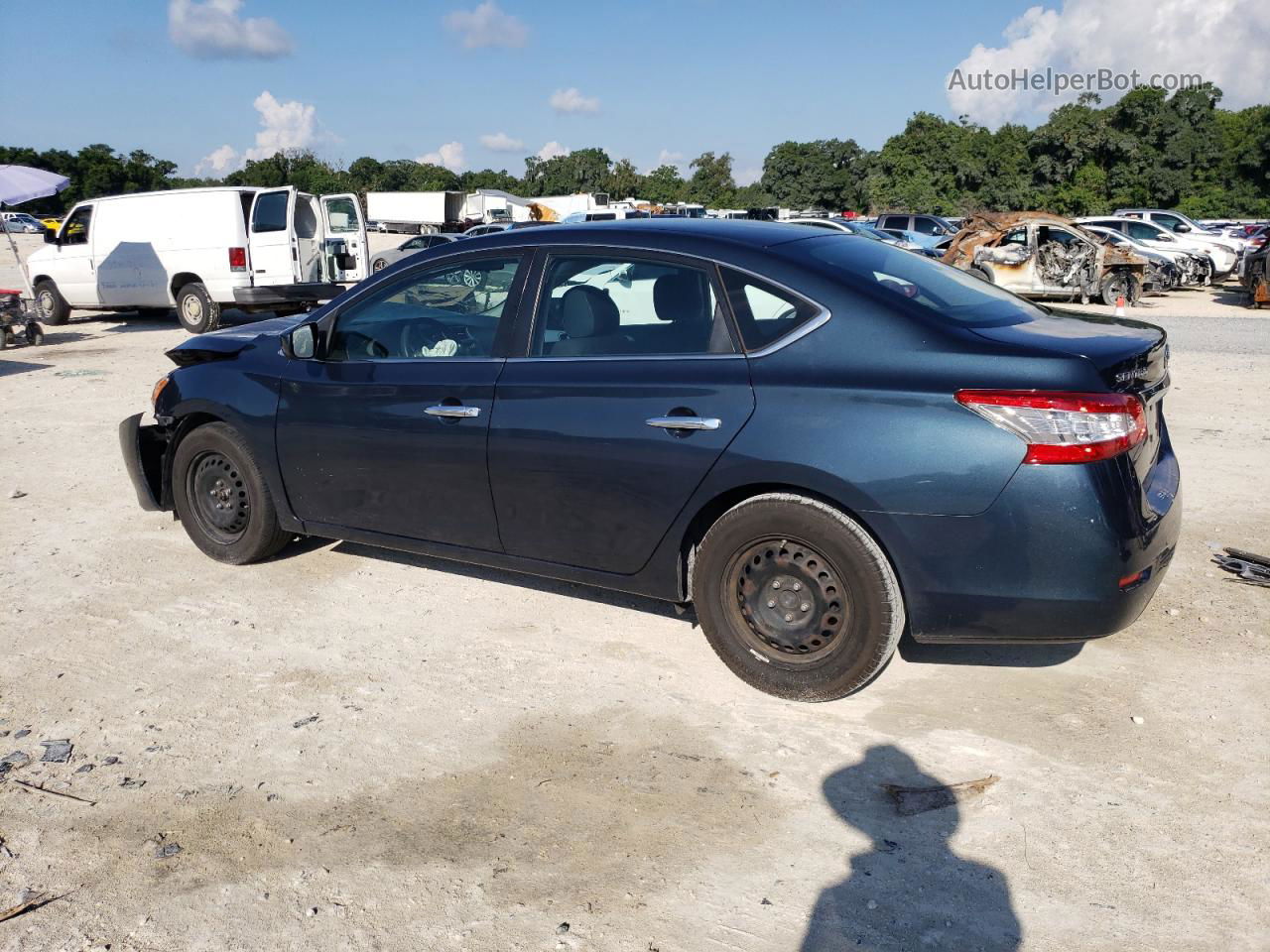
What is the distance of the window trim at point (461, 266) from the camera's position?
4.48m

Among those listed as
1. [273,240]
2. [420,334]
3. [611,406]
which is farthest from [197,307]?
[611,406]

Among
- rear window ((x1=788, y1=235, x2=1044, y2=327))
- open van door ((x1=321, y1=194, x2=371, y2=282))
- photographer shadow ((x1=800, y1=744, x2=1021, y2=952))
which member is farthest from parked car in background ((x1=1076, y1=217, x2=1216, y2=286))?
photographer shadow ((x1=800, y1=744, x2=1021, y2=952))

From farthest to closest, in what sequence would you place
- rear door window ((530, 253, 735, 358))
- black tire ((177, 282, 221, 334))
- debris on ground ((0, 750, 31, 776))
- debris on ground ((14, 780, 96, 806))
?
black tire ((177, 282, 221, 334)) → rear door window ((530, 253, 735, 358)) → debris on ground ((0, 750, 31, 776)) → debris on ground ((14, 780, 96, 806))

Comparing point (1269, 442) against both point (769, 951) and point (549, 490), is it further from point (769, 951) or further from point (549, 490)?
point (769, 951)

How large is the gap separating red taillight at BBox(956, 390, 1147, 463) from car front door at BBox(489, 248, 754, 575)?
91cm

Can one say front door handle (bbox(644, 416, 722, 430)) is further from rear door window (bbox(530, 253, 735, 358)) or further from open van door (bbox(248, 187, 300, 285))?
open van door (bbox(248, 187, 300, 285))

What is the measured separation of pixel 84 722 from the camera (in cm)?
394

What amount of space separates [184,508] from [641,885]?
149 inches

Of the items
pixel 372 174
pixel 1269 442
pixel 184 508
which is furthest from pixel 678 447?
pixel 372 174

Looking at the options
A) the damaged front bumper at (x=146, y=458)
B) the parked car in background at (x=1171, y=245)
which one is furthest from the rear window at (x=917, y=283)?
the parked car in background at (x=1171, y=245)

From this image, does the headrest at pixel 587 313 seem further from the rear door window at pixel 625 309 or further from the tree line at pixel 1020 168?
the tree line at pixel 1020 168

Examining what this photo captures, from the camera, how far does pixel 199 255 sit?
16.0m

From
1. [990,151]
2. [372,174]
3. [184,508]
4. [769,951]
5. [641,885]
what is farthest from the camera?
[372,174]

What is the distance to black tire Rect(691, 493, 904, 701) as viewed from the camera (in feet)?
12.1
